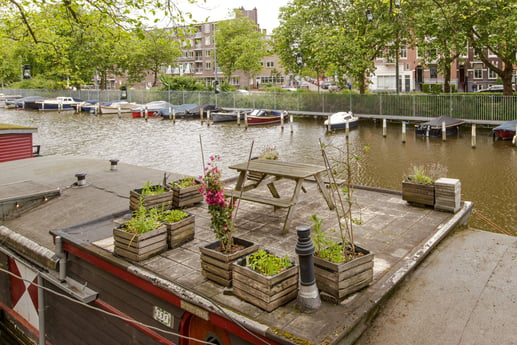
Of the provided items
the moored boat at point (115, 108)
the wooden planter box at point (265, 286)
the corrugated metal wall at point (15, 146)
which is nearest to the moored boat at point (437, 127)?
the corrugated metal wall at point (15, 146)

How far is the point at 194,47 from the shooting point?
102 meters

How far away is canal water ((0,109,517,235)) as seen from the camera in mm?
18742

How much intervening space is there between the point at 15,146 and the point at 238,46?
54473 millimetres

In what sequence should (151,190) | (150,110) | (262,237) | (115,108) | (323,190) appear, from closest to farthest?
(262,237) → (323,190) → (151,190) → (150,110) → (115,108)

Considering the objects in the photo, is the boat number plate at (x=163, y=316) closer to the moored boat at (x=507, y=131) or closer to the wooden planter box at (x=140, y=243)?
the wooden planter box at (x=140, y=243)

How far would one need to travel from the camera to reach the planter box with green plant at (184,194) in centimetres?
1010

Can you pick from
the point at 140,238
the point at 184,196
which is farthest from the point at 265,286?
the point at 184,196

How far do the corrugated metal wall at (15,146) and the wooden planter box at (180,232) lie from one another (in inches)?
512

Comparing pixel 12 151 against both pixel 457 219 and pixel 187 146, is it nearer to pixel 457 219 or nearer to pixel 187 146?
pixel 187 146

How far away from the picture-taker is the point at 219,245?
6.93 metres

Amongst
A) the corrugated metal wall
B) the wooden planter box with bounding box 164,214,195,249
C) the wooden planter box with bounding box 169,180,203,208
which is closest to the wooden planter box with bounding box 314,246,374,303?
the wooden planter box with bounding box 164,214,195,249

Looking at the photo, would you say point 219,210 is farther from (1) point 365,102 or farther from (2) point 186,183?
(1) point 365,102

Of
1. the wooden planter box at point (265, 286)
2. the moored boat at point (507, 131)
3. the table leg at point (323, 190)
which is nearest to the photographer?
the wooden planter box at point (265, 286)

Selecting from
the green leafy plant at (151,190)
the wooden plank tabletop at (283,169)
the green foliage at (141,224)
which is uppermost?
the wooden plank tabletop at (283,169)
